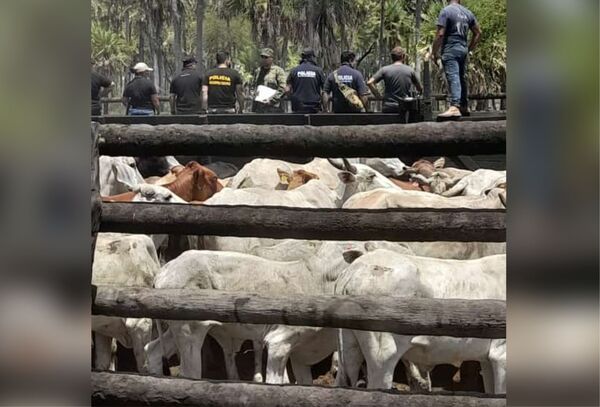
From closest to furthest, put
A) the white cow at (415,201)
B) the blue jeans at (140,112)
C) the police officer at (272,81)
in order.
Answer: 1. the white cow at (415,201)
2. the blue jeans at (140,112)
3. the police officer at (272,81)

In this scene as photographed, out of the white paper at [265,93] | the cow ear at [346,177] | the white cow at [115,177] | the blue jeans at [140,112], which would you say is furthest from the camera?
the white paper at [265,93]

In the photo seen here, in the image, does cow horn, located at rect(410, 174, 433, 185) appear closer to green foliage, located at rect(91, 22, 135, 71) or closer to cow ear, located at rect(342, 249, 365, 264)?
cow ear, located at rect(342, 249, 365, 264)

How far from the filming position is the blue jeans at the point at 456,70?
7273 mm

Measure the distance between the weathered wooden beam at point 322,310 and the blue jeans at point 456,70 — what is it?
3805 millimetres

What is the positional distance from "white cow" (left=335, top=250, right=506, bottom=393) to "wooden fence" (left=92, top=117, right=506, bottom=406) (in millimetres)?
1846

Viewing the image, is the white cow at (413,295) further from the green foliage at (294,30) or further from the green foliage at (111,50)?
the green foliage at (111,50)

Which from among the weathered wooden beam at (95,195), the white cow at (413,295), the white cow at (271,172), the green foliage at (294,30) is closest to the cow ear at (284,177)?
the white cow at (271,172)

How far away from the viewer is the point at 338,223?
387cm

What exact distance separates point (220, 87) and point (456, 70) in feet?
22.3

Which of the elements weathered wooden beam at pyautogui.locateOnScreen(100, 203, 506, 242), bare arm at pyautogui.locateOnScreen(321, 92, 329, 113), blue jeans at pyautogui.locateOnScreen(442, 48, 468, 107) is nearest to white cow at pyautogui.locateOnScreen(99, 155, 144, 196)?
blue jeans at pyautogui.locateOnScreen(442, 48, 468, 107)

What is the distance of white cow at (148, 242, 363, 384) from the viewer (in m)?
6.00

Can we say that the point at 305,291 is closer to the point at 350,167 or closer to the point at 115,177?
the point at 115,177
